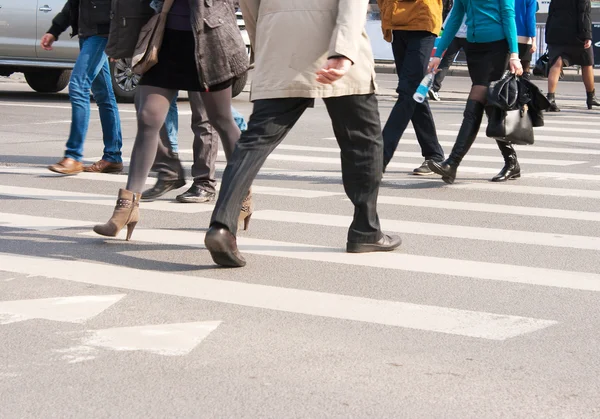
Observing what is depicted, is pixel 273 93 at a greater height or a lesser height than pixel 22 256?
greater

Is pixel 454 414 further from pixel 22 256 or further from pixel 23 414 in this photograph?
pixel 22 256

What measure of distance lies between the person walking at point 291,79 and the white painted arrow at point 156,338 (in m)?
0.98

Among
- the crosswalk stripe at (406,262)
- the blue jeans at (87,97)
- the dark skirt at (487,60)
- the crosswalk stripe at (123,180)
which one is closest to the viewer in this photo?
the crosswalk stripe at (406,262)

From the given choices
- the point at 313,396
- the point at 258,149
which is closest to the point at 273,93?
the point at 258,149

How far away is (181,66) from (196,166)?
149cm

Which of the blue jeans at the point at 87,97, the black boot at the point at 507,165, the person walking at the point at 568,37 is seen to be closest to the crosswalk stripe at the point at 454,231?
the black boot at the point at 507,165

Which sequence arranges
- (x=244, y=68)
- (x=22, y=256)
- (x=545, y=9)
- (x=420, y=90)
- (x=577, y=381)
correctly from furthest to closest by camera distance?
(x=545, y=9), (x=420, y=90), (x=244, y=68), (x=22, y=256), (x=577, y=381)

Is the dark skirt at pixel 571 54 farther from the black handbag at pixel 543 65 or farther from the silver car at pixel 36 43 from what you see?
the silver car at pixel 36 43

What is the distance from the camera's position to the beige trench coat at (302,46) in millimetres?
5492

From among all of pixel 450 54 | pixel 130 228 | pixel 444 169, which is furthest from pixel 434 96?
pixel 130 228

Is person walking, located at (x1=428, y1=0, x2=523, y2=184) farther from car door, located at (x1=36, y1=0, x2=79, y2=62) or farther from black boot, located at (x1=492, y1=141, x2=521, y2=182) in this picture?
car door, located at (x1=36, y1=0, x2=79, y2=62)

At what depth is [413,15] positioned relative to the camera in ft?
27.6

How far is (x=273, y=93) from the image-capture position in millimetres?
5590

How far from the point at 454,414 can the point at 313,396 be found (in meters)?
0.44
